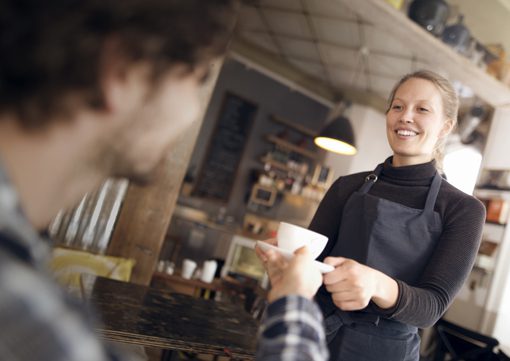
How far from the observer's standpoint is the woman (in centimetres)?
120

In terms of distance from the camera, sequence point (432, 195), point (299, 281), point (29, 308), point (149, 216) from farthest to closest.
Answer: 1. point (149, 216)
2. point (432, 195)
3. point (299, 281)
4. point (29, 308)

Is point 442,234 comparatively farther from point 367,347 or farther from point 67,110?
point 67,110

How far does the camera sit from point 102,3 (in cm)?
50

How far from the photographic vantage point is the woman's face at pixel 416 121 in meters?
1.45

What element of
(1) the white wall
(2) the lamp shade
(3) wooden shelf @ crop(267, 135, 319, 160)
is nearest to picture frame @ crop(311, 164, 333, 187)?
(1) the white wall

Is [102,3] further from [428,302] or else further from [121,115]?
[428,302]

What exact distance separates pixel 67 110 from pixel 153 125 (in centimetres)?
11

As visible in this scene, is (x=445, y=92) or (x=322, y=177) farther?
(x=322, y=177)

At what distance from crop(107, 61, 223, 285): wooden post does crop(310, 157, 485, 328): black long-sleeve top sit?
1.86 meters

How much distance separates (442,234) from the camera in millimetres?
1379

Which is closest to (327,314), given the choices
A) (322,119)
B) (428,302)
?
(428,302)

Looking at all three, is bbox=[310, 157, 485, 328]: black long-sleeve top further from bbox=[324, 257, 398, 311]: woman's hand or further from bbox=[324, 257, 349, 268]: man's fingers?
bbox=[324, 257, 349, 268]: man's fingers

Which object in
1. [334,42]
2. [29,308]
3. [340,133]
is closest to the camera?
[29,308]

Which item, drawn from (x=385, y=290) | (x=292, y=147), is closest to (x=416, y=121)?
(x=385, y=290)
